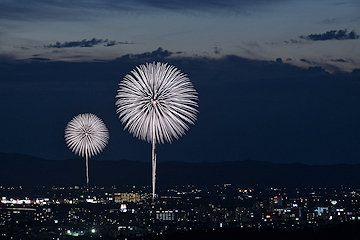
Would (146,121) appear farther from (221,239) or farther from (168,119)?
(221,239)

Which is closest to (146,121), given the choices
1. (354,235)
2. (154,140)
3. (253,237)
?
(154,140)

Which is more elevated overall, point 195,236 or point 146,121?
point 146,121

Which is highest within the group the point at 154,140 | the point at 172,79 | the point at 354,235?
the point at 172,79

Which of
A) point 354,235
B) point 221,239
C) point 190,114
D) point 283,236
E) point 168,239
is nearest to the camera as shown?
point 354,235

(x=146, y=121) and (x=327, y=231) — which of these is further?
(x=327, y=231)

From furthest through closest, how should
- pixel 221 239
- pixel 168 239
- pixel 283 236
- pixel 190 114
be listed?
pixel 168 239 → pixel 221 239 → pixel 283 236 → pixel 190 114

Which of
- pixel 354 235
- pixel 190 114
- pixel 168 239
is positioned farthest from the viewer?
pixel 168 239

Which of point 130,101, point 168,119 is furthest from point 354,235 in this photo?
point 130,101

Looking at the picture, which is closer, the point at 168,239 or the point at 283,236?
the point at 283,236

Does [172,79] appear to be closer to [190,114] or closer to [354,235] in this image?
[190,114]
